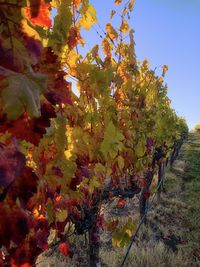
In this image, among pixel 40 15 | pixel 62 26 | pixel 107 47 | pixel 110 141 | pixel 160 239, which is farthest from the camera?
pixel 160 239

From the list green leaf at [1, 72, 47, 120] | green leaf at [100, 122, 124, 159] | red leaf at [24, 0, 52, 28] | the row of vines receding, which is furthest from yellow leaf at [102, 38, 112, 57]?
green leaf at [1, 72, 47, 120]

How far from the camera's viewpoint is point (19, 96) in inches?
27.4

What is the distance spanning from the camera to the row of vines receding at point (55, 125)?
857 millimetres

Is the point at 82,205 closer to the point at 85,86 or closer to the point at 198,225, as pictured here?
the point at 85,86

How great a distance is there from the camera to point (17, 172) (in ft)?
2.46

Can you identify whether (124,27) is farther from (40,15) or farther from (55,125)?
(40,15)

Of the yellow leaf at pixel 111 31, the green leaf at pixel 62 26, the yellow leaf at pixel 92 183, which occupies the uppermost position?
the yellow leaf at pixel 111 31

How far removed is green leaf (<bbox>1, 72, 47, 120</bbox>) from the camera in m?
0.69

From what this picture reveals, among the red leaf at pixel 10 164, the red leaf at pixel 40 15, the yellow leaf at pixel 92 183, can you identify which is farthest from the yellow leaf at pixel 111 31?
the red leaf at pixel 10 164

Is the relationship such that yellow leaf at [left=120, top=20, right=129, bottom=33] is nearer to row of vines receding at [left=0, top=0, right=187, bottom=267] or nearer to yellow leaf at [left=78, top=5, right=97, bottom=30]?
row of vines receding at [left=0, top=0, right=187, bottom=267]

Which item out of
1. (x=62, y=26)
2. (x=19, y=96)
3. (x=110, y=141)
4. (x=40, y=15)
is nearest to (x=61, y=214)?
(x=110, y=141)

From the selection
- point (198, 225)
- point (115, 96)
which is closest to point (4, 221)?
point (115, 96)

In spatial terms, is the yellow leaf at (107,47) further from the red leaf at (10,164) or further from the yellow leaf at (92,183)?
the red leaf at (10,164)

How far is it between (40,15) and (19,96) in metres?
0.36
